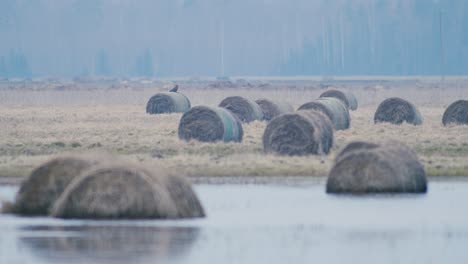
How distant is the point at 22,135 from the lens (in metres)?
49.8

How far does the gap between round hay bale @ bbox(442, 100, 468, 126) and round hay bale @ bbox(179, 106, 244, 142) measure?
12609 mm

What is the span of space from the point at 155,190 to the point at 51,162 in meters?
2.53

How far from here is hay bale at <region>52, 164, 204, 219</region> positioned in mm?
23500

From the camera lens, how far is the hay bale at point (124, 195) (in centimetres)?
2350

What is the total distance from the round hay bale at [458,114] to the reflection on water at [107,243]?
3234 centimetres

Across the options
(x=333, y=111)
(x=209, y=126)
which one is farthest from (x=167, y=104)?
(x=209, y=126)

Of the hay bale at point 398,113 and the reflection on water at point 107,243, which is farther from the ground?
the reflection on water at point 107,243

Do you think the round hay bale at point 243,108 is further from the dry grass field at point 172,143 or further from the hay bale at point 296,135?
the hay bale at point 296,135

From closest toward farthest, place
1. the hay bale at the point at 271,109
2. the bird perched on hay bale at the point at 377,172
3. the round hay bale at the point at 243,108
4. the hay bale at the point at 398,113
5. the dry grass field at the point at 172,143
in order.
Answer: the bird perched on hay bale at the point at 377,172
the dry grass field at the point at 172,143
the round hay bale at the point at 243,108
the hay bale at the point at 398,113
the hay bale at the point at 271,109

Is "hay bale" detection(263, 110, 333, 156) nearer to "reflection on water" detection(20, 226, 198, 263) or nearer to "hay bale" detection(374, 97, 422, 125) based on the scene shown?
"reflection on water" detection(20, 226, 198, 263)

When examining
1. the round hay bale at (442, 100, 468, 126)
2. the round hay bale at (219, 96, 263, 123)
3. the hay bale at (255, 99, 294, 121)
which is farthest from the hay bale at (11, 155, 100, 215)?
the hay bale at (255, 99, 294, 121)

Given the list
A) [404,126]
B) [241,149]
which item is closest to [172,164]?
[241,149]

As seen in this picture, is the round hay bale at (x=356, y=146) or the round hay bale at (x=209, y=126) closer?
the round hay bale at (x=356, y=146)

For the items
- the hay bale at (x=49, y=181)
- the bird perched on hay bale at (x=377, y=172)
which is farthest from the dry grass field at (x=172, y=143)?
the hay bale at (x=49, y=181)
